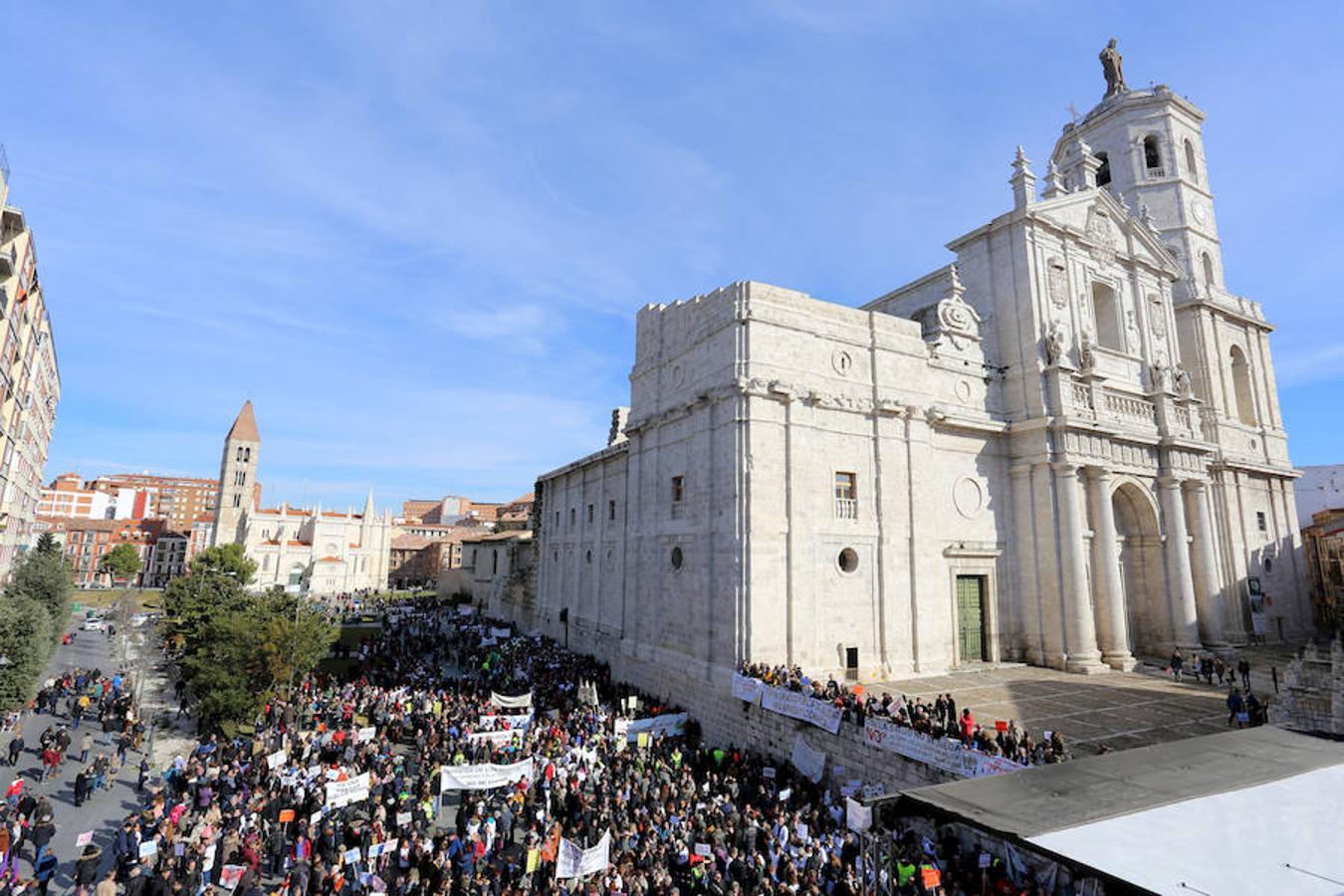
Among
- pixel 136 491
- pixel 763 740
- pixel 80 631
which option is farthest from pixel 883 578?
pixel 136 491

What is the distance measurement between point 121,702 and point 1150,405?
4275 cm

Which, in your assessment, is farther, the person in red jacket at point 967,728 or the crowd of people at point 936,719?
the person in red jacket at point 967,728

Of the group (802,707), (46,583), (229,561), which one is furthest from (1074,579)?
(229,561)

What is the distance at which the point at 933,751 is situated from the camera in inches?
551

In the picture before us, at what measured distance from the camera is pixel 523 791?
15.9 metres

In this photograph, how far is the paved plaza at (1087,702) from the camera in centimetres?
1662

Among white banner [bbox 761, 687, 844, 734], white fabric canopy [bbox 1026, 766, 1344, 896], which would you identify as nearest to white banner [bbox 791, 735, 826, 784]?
white banner [bbox 761, 687, 844, 734]

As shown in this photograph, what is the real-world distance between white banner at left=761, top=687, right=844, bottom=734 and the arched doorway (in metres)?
19.1

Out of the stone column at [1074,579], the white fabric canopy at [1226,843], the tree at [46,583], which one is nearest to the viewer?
the white fabric canopy at [1226,843]

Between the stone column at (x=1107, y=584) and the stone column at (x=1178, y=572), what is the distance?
3.39 metres

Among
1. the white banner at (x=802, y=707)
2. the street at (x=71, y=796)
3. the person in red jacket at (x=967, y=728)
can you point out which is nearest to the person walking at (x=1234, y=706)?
the person in red jacket at (x=967, y=728)

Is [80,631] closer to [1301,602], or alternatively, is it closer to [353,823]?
[353,823]

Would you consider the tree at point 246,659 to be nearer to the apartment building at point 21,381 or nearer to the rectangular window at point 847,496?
the apartment building at point 21,381

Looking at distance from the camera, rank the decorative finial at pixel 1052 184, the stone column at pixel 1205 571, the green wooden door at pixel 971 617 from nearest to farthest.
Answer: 1. the green wooden door at pixel 971 617
2. the stone column at pixel 1205 571
3. the decorative finial at pixel 1052 184
